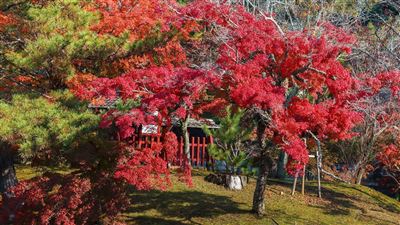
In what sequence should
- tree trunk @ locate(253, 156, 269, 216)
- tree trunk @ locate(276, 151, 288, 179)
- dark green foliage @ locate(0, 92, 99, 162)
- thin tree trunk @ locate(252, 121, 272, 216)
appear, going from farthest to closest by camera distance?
1. tree trunk @ locate(276, 151, 288, 179)
2. tree trunk @ locate(253, 156, 269, 216)
3. thin tree trunk @ locate(252, 121, 272, 216)
4. dark green foliage @ locate(0, 92, 99, 162)

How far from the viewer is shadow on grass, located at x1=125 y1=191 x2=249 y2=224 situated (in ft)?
35.0

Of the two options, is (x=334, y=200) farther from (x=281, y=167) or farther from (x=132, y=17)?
(x=132, y=17)

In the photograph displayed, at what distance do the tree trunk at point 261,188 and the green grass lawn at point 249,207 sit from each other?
236 millimetres

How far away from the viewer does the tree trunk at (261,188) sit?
10.8 m

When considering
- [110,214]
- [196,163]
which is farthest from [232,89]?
[196,163]

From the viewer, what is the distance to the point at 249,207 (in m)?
11.8

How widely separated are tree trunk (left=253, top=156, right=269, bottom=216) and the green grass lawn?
236 millimetres

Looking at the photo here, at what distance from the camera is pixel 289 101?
10039 mm

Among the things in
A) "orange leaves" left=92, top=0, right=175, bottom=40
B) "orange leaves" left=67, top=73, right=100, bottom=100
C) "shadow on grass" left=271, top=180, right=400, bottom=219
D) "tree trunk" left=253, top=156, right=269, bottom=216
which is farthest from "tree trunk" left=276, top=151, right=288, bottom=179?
"orange leaves" left=67, top=73, right=100, bottom=100

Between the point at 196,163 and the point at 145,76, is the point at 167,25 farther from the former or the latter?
the point at 196,163

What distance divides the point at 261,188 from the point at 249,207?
1.22 meters

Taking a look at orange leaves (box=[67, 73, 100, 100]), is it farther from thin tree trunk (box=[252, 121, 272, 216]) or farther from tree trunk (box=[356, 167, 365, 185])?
tree trunk (box=[356, 167, 365, 185])

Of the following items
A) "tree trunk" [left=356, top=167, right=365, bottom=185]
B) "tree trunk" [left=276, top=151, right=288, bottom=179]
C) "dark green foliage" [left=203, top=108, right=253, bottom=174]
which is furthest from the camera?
"tree trunk" [left=356, top=167, right=365, bottom=185]

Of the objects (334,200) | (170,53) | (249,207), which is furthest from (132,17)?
(334,200)
